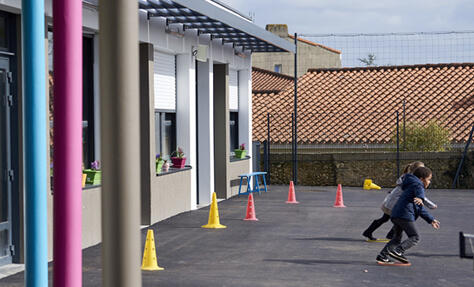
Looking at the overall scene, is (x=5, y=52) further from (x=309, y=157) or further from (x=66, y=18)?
(x=309, y=157)

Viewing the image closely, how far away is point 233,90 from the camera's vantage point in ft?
81.2

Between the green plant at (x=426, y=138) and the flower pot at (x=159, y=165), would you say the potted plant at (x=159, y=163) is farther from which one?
the green plant at (x=426, y=138)

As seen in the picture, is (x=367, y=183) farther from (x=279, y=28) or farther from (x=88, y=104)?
(x=279, y=28)

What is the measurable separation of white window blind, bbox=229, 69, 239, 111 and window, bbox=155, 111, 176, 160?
17.2ft

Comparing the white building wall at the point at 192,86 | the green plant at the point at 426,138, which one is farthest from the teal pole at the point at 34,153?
the green plant at the point at 426,138

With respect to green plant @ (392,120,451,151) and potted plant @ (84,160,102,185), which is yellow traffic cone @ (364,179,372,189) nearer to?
green plant @ (392,120,451,151)

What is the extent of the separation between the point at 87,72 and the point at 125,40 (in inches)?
419

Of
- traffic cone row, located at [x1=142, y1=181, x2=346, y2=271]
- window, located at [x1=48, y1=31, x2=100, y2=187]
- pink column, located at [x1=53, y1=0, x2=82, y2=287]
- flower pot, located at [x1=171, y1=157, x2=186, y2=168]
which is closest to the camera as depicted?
pink column, located at [x1=53, y1=0, x2=82, y2=287]

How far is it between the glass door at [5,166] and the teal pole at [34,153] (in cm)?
471

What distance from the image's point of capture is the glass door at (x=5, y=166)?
38.5ft

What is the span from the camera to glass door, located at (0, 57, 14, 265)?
11.7m

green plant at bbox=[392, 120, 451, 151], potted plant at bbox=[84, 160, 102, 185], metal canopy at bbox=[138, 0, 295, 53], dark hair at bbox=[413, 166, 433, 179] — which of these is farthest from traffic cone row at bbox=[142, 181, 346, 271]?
green plant at bbox=[392, 120, 451, 151]

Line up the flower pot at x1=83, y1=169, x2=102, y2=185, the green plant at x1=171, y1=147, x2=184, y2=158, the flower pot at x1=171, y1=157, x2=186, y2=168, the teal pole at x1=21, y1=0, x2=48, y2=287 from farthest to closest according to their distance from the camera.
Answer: the green plant at x1=171, y1=147, x2=184, y2=158 < the flower pot at x1=171, y1=157, x2=186, y2=168 < the flower pot at x1=83, y1=169, x2=102, y2=185 < the teal pole at x1=21, y1=0, x2=48, y2=287

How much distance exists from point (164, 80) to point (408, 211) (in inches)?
318
